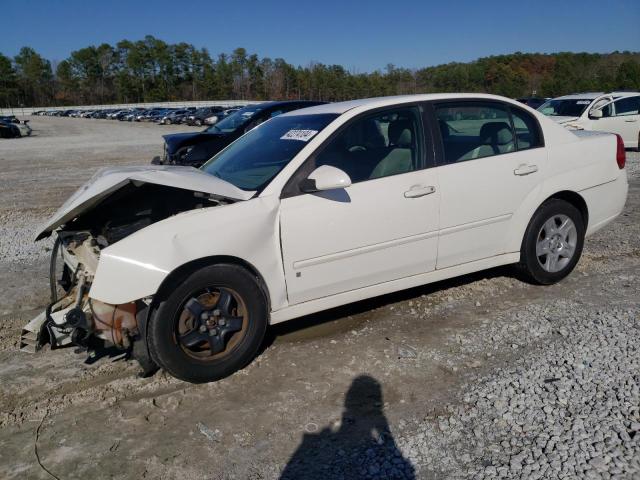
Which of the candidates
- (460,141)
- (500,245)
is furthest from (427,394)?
(460,141)

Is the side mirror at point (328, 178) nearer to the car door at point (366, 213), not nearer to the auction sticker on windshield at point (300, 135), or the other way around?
the car door at point (366, 213)

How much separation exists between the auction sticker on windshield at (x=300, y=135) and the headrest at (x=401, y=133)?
2.09 ft

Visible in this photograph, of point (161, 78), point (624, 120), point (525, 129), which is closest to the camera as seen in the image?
point (525, 129)

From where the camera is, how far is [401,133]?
409cm

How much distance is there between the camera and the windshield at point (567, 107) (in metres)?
13.6

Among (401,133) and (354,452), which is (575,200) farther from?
(354,452)

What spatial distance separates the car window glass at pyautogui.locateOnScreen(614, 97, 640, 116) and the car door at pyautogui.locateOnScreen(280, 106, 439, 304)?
40.7 feet

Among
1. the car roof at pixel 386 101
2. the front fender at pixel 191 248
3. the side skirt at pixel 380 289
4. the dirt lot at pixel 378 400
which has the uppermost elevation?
the car roof at pixel 386 101

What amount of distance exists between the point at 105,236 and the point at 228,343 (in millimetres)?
1166

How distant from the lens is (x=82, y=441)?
2.85 meters

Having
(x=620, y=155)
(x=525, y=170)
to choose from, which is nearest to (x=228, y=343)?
(x=525, y=170)

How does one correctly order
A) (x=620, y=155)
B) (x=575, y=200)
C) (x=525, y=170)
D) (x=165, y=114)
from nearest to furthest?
(x=525, y=170) < (x=575, y=200) < (x=620, y=155) < (x=165, y=114)

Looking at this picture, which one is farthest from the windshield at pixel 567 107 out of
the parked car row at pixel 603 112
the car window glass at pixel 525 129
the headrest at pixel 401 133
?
the headrest at pixel 401 133

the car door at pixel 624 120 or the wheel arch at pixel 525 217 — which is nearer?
the wheel arch at pixel 525 217
